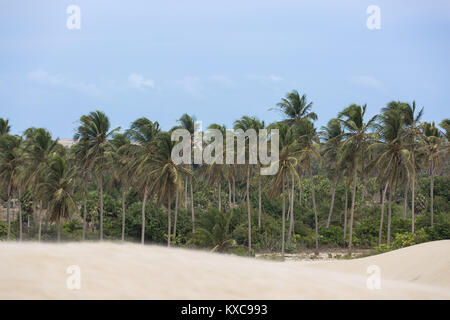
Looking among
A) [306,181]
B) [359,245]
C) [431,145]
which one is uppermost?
[431,145]

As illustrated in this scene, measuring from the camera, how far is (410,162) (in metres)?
36.2

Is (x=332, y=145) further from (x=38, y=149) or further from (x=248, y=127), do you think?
(x=38, y=149)

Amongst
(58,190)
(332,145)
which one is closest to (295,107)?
(332,145)

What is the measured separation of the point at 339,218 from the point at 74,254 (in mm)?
39040

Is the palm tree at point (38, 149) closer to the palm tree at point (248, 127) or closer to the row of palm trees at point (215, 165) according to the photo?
the row of palm trees at point (215, 165)

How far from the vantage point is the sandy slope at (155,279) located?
34.3 feet

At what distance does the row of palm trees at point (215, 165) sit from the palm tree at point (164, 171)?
0.07 metres

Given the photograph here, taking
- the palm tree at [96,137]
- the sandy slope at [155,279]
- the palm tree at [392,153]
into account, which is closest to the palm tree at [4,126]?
the palm tree at [96,137]

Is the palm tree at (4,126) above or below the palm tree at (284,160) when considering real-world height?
above

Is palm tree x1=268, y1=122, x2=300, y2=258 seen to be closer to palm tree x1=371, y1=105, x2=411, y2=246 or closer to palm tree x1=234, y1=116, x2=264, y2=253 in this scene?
palm tree x1=234, y1=116, x2=264, y2=253

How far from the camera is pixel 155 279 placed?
1157 cm

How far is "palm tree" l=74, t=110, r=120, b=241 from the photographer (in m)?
41.7
